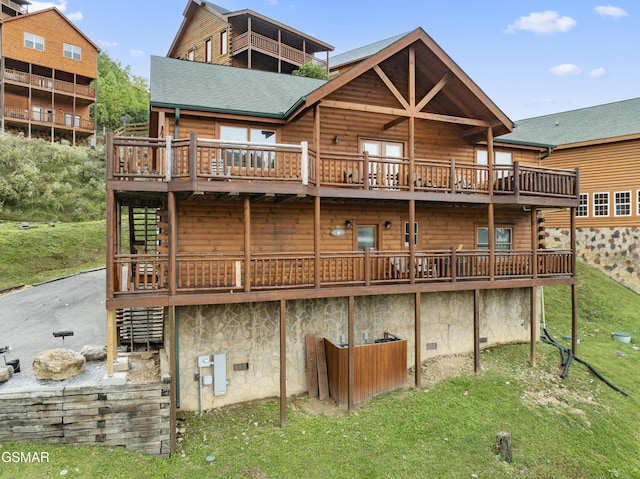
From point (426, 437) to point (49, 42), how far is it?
1694 inches

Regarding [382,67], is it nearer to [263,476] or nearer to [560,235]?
[263,476]

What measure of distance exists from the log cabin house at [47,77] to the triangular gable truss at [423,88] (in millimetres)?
32445

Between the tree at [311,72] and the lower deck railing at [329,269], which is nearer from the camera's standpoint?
the lower deck railing at [329,269]

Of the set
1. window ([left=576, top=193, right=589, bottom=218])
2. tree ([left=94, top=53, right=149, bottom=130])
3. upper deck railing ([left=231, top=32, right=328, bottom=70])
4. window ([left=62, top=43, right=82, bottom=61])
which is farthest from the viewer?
tree ([left=94, top=53, right=149, bottom=130])

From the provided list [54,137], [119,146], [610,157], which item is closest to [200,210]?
[119,146]

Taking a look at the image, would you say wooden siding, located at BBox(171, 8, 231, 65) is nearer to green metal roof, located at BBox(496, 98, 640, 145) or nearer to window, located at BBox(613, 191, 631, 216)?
green metal roof, located at BBox(496, 98, 640, 145)

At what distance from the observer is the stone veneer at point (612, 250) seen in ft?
79.4

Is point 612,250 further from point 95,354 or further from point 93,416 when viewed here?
point 93,416

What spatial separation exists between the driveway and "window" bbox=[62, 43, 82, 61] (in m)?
26.2

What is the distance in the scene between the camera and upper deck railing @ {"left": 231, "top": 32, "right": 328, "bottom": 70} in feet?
93.7

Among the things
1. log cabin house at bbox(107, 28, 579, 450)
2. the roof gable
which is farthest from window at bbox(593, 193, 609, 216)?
the roof gable

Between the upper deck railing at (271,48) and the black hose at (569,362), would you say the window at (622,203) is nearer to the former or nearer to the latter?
the black hose at (569,362)

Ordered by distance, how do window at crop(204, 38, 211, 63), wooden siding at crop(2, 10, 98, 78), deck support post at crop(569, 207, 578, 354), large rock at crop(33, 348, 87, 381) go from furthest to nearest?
wooden siding at crop(2, 10, 98, 78), window at crop(204, 38, 211, 63), deck support post at crop(569, 207, 578, 354), large rock at crop(33, 348, 87, 381)

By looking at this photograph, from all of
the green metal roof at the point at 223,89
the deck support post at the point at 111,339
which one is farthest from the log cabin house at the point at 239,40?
the deck support post at the point at 111,339
